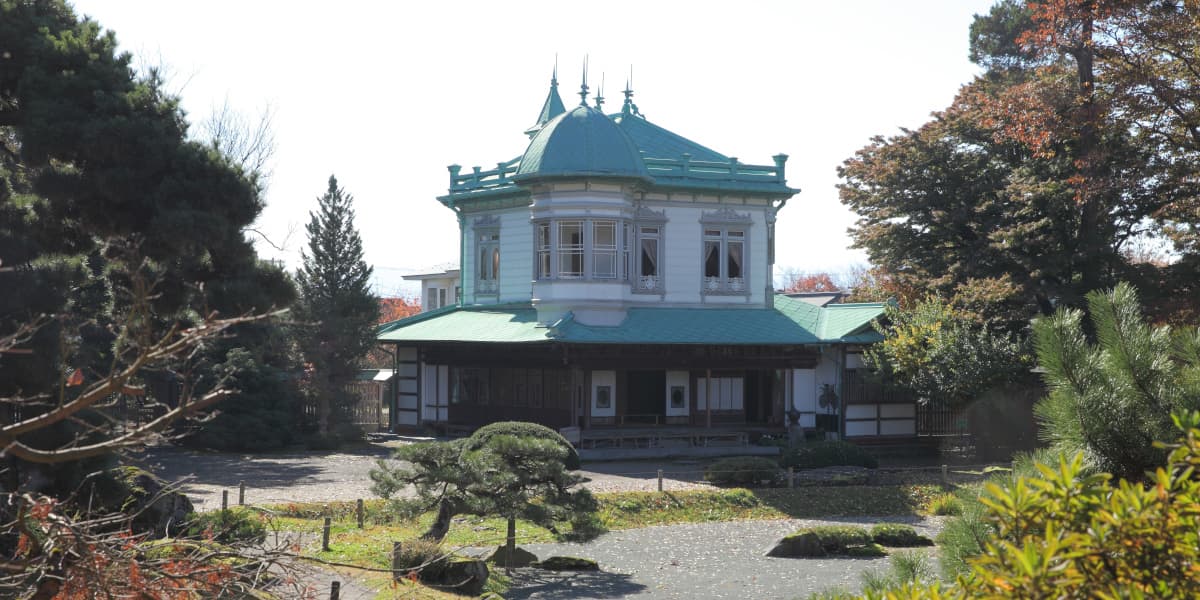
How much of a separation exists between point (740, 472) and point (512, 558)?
9.43 m

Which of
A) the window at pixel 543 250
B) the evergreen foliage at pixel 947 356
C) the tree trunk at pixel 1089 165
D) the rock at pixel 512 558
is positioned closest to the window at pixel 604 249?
the window at pixel 543 250

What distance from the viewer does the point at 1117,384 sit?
213 inches

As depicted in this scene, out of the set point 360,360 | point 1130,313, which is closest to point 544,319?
point 360,360

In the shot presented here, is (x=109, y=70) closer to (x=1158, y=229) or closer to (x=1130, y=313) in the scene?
(x=1130, y=313)

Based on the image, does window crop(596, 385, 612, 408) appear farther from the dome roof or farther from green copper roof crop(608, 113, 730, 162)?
green copper roof crop(608, 113, 730, 162)

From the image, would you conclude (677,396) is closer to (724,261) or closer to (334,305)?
(724,261)

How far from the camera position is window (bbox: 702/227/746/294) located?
113 ft

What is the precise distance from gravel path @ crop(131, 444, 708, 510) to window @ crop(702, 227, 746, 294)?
6849mm

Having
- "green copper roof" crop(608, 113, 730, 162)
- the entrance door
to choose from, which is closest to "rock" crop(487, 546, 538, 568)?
the entrance door

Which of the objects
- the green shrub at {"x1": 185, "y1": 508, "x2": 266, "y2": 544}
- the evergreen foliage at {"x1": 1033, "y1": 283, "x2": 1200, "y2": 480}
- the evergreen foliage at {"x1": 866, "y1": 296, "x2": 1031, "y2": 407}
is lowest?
the green shrub at {"x1": 185, "y1": 508, "x2": 266, "y2": 544}

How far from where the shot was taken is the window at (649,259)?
3350cm

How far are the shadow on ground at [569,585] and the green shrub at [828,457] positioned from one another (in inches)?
429

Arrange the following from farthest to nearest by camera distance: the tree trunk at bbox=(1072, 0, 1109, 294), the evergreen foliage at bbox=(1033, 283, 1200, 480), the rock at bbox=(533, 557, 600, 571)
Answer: the tree trunk at bbox=(1072, 0, 1109, 294) < the rock at bbox=(533, 557, 600, 571) < the evergreen foliage at bbox=(1033, 283, 1200, 480)

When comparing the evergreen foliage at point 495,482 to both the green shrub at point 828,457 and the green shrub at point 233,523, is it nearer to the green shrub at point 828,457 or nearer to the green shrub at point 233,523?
the green shrub at point 233,523
